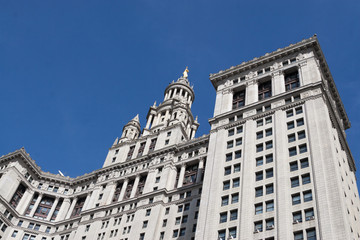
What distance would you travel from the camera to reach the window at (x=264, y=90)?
88.1m

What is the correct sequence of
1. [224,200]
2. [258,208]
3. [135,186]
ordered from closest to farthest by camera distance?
[258,208]
[224,200]
[135,186]

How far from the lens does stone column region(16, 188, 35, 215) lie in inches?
4053

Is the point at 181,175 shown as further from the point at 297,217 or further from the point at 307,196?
the point at 297,217

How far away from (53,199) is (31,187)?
5.99 metres

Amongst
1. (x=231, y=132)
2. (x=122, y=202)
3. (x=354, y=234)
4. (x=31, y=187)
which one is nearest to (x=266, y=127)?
(x=231, y=132)

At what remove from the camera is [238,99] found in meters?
92.1

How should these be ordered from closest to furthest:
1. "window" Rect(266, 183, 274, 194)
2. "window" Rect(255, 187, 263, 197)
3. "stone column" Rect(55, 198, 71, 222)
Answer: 1. "window" Rect(266, 183, 274, 194)
2. "window" Rect(255, 187, 263, 197)
3. "stone column" Rect(55, 198, 71, 222)

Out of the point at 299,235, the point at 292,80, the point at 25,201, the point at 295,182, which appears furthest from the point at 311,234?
the point at 25,201

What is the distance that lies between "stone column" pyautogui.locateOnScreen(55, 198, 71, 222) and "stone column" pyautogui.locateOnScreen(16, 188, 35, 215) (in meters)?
7.74

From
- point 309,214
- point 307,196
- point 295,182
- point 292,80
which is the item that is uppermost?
point 292,80

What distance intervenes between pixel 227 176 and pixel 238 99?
81.7ft

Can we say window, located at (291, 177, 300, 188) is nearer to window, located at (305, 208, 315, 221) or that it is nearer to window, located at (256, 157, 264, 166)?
window, located at (305, 208, 315, 221)

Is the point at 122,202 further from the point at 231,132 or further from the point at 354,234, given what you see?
the point at 354,234

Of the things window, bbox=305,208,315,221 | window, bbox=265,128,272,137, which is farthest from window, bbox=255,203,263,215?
window, bbox=265,128,272,137
